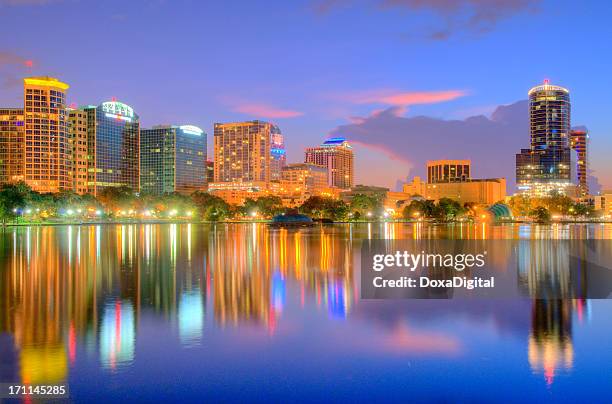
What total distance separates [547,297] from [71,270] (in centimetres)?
2583

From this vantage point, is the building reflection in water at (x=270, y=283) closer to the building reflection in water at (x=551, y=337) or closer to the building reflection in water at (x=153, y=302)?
the building reflection in water at (x=153, y=302)

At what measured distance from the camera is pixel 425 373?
14586mm

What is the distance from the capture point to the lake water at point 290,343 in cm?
1344

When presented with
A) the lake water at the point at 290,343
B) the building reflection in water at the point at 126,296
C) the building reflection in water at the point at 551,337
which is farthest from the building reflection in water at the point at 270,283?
the building reflection in water at the point at 551,337

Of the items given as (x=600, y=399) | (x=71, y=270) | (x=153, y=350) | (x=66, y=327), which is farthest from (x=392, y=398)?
(x=71, y=270)

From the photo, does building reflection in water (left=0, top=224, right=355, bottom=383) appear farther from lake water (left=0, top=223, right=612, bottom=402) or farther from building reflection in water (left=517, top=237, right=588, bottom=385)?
building reflection in water (left=517, top=237, right=588, bottom=385)

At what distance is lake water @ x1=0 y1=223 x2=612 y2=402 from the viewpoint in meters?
13.4

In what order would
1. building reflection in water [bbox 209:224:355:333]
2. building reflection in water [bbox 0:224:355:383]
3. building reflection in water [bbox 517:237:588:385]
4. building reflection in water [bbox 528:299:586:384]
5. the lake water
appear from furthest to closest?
building reflection in water [bbox 209:224:355:333]
building reflection in water [bbox 0:224:355:383]
building reflection in water [bbox 517:237:588:385]
building reflection in water [bbox 528:299:586:384]
the lake water

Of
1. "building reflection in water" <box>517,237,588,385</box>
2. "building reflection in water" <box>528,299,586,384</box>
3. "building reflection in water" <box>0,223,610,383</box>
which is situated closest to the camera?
"building reflection in water" <box>528,299,586,384</box>

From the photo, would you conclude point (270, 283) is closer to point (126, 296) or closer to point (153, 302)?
point (153, 302)

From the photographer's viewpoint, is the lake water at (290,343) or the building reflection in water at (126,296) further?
the building reflection in water at (126,296)

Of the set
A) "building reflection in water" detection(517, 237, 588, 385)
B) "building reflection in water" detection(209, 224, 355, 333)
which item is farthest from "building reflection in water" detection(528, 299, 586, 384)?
"building reflection in water" detection(209, 224, 355, 333)

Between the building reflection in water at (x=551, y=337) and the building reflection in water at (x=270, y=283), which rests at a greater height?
the building reflection in water at (x=270, y=283)

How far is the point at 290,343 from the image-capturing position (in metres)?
17.4
